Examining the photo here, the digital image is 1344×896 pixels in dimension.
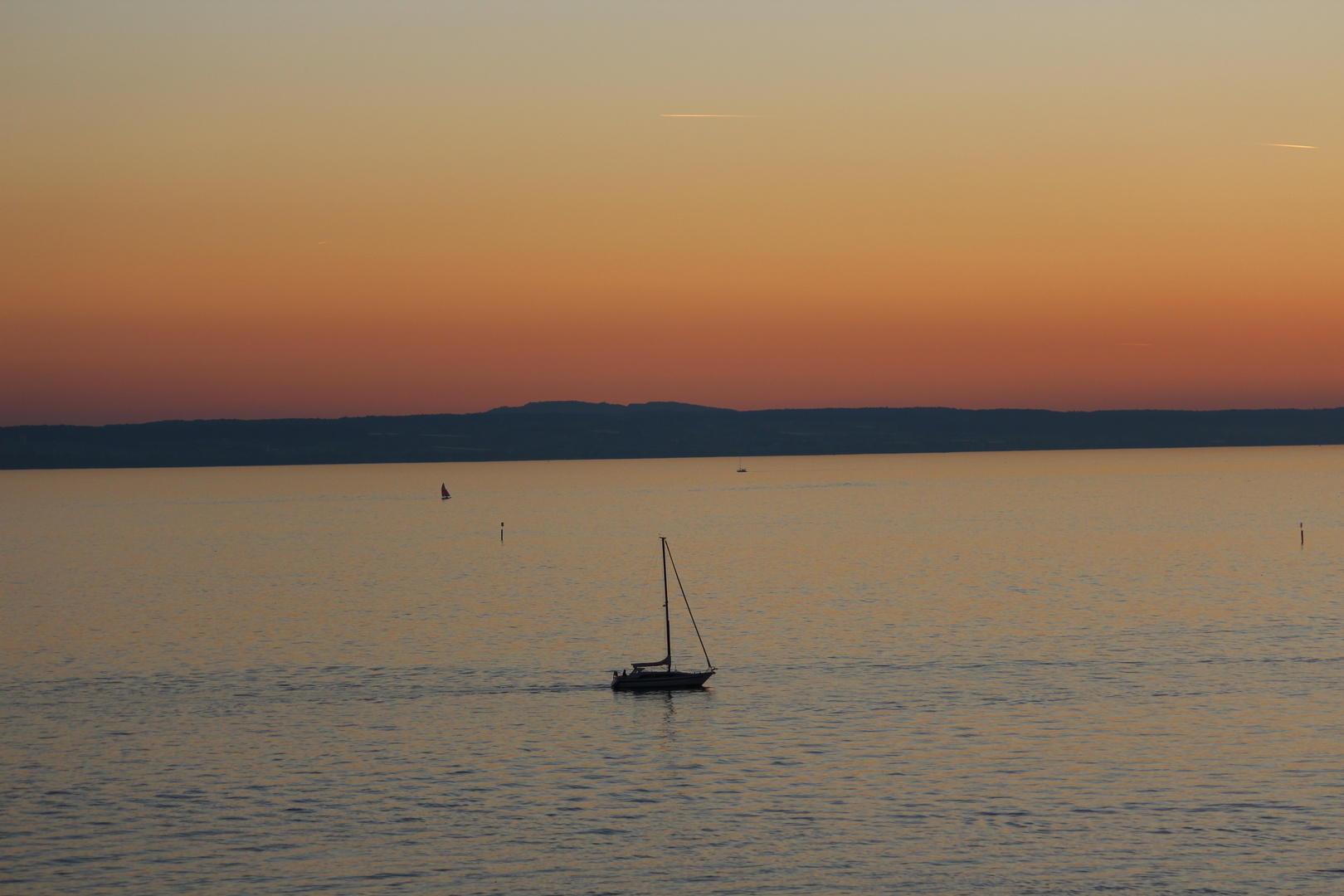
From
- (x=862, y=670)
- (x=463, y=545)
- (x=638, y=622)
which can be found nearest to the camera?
(x=862, y=670)

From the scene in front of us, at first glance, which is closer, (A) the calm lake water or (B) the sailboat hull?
(A) the calm lake water

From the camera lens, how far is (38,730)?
5834 centimetres

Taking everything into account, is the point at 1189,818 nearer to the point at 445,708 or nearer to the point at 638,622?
the point at 445,708

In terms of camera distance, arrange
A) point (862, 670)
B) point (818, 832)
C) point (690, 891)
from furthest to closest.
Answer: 1. point (862, 670)
2. point (818, 832)
3. point (690, 891)

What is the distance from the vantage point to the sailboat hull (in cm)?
6631

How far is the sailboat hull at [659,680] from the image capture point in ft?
218

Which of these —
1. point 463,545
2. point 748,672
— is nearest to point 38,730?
point 748,672

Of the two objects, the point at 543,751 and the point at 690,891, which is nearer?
the point at 690,891

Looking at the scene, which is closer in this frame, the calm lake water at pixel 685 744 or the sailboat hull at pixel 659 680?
the calm lake water at pixel 685 744

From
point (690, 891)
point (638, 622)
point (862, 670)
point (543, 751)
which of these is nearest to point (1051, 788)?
point (690, 891)

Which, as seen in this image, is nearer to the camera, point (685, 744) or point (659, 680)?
point (685, 744)

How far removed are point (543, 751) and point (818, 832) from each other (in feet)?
49.0

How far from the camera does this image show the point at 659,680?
218ft

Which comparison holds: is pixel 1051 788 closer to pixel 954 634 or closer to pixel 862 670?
pixel 862 670
